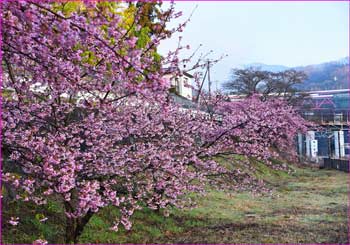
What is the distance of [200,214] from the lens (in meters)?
10.7

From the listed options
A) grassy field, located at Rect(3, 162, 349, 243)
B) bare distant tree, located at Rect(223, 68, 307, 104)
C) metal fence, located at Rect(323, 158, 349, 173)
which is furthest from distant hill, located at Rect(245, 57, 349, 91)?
grassy field, located at Rect(3, 162, 349, 243)

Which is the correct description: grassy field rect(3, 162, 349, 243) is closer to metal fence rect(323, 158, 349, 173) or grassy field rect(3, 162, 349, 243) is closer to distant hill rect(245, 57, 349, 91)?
metal fence rect(323, 158, 349, 173)

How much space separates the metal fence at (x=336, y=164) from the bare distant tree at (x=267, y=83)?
648cm

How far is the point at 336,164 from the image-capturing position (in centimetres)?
2816

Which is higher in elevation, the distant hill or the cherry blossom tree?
the distant hill

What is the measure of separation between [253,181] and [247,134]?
1.16 m

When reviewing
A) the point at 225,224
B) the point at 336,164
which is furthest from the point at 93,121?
the point at 336,164

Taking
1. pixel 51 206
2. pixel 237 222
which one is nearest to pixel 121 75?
pixel 51 206

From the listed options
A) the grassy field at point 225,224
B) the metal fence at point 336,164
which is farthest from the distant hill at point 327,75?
the grassy field at point 225,224

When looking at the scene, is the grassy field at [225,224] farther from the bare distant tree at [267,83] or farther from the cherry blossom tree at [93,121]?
the bare distant tree at [267,83]

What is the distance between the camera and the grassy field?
24.1 feet

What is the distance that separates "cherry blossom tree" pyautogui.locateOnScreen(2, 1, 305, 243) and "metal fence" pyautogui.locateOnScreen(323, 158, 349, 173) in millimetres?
19604

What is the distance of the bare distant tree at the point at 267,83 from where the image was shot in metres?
34.8

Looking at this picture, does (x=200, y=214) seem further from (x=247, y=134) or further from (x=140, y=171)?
(x=140, y=171)
